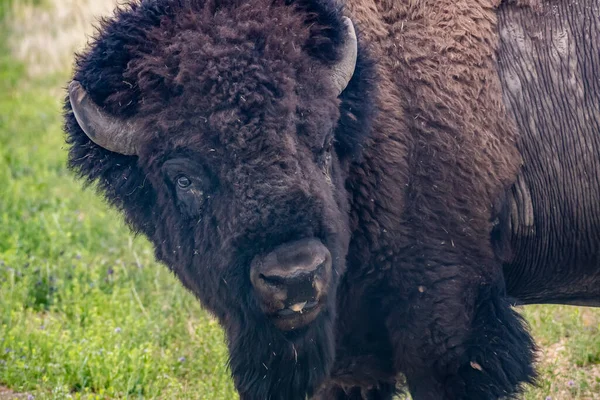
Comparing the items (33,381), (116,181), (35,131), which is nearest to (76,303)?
(33,381)

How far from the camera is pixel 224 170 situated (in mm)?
3441

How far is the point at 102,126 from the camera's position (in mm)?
3701

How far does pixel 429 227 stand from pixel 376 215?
9.9 inches

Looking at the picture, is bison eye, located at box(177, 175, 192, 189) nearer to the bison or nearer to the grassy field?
the bison

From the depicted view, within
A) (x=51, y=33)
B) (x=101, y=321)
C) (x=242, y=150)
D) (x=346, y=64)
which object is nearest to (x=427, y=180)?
(x=346, y=64)

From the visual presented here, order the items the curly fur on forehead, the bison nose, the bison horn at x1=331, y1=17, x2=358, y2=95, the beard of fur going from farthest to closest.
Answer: the bison horn at x1=331, y1=17, x2=358, y2=95, the beard of fur, the curly fur on forehead, the bison nose

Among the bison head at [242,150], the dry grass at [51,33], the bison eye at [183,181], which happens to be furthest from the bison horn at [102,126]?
the dry grass at [51,33]

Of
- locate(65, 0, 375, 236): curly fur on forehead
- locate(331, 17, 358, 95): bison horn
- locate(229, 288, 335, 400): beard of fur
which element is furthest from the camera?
locate(331, 17, 358, 95): bison horn

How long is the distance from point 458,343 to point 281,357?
0.85 meters

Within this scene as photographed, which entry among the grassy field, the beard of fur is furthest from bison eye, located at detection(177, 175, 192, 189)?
the grassy field

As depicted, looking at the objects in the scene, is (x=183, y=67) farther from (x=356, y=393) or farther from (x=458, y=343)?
(x=356, y=393)

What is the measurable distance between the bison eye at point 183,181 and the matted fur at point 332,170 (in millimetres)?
75

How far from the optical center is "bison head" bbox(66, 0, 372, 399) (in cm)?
335

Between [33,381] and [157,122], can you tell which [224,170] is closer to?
[157,122]
